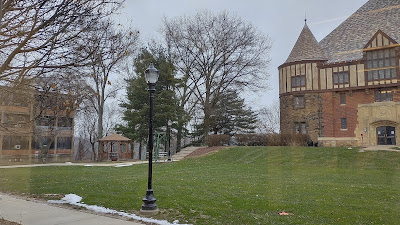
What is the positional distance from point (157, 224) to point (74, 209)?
2595 mm

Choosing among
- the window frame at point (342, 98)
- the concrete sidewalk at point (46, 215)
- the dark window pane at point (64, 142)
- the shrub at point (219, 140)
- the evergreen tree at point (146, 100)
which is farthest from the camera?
the dark window pane at point (64, 142)

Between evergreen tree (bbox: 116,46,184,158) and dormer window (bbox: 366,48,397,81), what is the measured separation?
1733cm

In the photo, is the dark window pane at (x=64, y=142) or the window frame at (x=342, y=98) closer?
the window frame at (x=342, y=98)

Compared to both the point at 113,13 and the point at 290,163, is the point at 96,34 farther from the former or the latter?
the point at 290,163

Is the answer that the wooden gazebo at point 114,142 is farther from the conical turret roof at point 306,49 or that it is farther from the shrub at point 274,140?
the conical turret roof at point 306,49

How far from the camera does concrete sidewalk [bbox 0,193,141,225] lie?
670 cm

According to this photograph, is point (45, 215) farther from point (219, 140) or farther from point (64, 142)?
point (64, 142)

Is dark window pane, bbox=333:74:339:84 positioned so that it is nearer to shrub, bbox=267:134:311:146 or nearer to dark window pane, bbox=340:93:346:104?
dark window pane, bbox=340:93:346:104

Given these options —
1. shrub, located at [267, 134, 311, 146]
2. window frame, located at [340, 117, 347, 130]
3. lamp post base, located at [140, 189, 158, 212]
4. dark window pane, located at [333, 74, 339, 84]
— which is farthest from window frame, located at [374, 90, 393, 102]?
lamp post base, located at [140, 189, 158, 212]

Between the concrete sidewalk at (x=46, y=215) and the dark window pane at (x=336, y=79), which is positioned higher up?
the dark window pane at (x=336, y=79)

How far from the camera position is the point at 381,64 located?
28844mm

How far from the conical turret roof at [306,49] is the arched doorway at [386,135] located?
822 centimetres

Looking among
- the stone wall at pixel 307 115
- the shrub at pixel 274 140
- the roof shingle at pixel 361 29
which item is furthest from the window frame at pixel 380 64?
the shrub at pixel 274 140

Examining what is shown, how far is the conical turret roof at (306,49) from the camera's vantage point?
32125 millimetres
